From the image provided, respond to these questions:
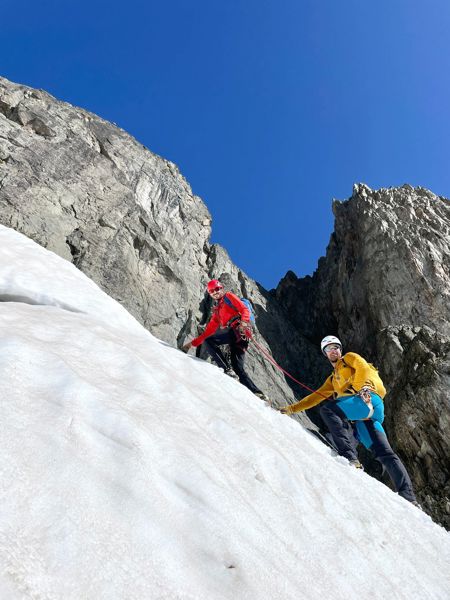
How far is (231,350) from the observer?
1131 cm

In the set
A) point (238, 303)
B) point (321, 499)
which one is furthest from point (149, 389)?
point (238, 303)

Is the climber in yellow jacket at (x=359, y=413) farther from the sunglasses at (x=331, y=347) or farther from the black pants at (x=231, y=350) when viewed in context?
the black pants at (x=231, y=350)

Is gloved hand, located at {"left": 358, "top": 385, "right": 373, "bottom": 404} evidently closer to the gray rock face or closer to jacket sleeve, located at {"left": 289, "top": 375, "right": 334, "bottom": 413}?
jacket sleeve, located at {"left": 289, "top": 375, "right": 334, "bottom": 413}

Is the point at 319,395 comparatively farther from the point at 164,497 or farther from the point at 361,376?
the point at 164,497

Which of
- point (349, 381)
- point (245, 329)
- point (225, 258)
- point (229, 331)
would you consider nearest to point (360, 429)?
point (349, 381)

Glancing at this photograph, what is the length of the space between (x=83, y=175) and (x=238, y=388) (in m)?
26.2

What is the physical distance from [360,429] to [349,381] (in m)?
0.91

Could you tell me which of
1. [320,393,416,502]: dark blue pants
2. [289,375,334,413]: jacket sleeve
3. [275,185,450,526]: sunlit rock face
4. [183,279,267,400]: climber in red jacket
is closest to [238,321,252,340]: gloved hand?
[183,279,267,400]: climber in red jacket

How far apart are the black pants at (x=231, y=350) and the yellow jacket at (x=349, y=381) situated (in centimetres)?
203

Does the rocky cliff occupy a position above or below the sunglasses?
above

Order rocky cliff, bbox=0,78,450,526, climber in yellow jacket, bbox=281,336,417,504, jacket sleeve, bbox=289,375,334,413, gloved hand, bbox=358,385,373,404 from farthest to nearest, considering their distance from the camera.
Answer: rocky cliff, bbox=0,78,450,526
jacket sleeve, bbox=289,375,334,413
gloved hand, bbox=358,385,373,404
climber in yellow jacket, bbox=281,336,417,504

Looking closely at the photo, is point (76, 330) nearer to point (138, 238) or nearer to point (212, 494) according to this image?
point (212, 494)

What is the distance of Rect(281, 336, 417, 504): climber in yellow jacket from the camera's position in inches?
308

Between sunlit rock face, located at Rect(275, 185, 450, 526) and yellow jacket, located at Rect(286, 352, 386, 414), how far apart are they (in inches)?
582
